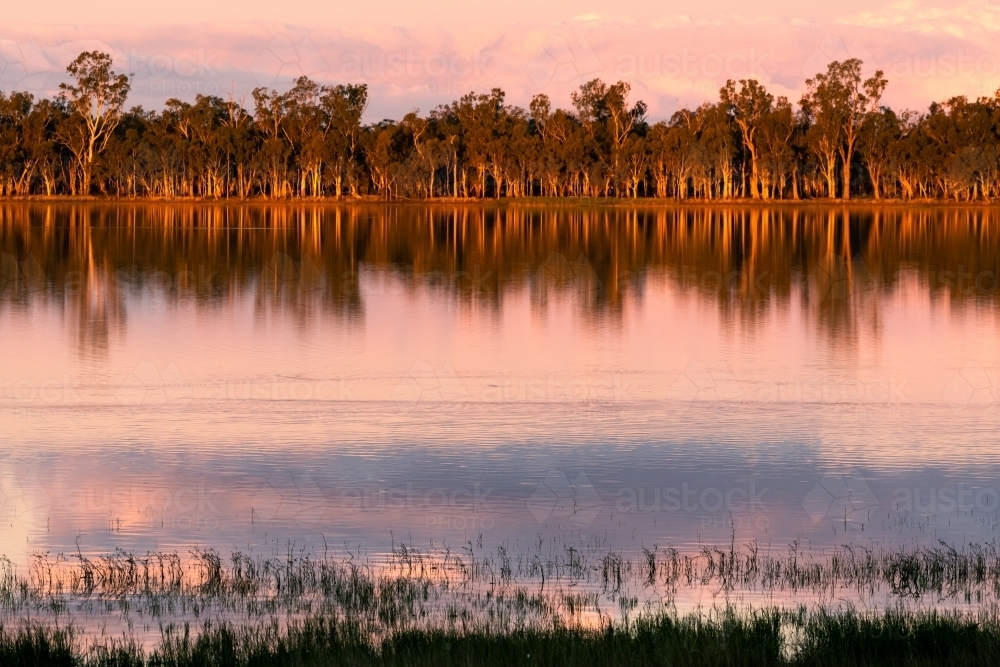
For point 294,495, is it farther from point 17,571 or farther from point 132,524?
point 17,571

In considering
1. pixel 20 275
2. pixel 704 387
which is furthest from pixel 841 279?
pixel 20 275

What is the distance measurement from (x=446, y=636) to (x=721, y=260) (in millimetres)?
41188

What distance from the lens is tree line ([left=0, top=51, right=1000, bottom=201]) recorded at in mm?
113562

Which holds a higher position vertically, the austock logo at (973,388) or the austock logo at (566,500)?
the austock logo at (973,388)

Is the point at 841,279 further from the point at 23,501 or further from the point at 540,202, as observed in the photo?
the point at 540,202

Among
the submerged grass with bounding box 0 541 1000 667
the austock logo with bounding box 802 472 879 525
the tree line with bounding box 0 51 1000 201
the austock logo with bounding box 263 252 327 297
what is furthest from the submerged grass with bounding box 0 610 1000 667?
the tree line with bounding box 0 51 1000 201

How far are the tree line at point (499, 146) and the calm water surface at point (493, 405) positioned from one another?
234 feet

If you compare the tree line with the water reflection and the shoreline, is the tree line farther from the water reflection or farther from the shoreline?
the water reflection

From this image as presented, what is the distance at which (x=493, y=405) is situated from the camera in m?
19.1

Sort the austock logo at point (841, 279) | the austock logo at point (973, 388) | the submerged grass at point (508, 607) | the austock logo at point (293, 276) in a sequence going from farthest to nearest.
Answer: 1. the austock logo at point (293, 276)
2. the austock logo at point (841, 279)
3. the austock logo at point (973, 388)
4. the submerged grass at point (508, 607)

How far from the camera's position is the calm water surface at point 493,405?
1272 centimetres

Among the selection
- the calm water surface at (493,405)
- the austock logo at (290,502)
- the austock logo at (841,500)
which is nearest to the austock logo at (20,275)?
the calm water surface at (493,405)

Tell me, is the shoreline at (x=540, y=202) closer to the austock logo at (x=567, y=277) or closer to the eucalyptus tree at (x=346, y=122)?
the eucalyptus tree at (x=346, y=122)

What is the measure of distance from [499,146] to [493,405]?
3974 inches
